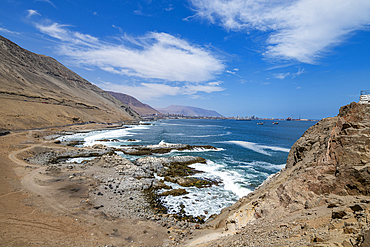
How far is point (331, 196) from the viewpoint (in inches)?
256

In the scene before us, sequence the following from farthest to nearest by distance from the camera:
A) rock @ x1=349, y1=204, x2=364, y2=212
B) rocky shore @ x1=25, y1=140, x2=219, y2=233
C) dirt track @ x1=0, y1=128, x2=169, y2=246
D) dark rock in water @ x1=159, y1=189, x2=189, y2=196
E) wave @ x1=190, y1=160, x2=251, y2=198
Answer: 1. wave @ x1=190, y1=160, x2=251, y2=198
2. dark rock in water @ x1=159, y1=189, x2=189, y2=196
3. rocky shore @ x1=25, y1=140, x2=219, y2=233
4. dirt track @ x1=0, y1=128, x2=169, y2=246
5. rock @ x1=349, y1=204, x2=364, y2=212

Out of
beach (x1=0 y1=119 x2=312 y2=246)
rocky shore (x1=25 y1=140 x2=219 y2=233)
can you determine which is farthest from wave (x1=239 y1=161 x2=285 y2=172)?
beach (x1=0 y1=119 x2=312 y2=246)

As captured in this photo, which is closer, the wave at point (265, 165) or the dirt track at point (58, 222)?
the dirt track at point (58, 222)

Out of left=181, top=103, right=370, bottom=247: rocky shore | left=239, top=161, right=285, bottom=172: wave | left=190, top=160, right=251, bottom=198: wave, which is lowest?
left=190, top=160, right=251, bottom=198: wave

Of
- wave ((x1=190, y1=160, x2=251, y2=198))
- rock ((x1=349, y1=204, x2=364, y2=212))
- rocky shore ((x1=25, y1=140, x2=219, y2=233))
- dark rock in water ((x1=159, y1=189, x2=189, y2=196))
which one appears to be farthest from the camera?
wave ((x1=190, y1=160, x2=251, y2=198))

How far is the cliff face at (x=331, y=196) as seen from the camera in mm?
4637

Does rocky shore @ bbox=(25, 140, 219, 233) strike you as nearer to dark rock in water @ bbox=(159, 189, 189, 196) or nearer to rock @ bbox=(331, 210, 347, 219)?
dark rock in water @ bbox=(159, 189, 189, 196)

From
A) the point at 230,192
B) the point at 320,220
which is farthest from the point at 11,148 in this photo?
the point at 320,220

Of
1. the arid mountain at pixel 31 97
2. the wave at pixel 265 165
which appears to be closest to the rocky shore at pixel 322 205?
the wave at pixel 265 165

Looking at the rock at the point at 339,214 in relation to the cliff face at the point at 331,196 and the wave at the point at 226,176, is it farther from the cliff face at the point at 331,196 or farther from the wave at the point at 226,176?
the wave at the point at 226,176

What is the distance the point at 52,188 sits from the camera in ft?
52.0

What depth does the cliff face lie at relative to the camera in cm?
464

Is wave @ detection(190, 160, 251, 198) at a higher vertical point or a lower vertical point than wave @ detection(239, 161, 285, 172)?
lower

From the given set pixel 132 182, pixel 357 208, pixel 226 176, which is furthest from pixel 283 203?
pixel 226 176
